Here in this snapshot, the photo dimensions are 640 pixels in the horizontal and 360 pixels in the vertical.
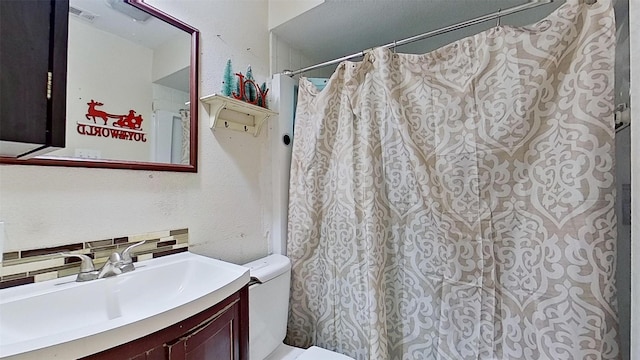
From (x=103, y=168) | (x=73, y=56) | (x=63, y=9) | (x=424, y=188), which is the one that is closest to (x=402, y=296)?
(x=424, y=188)

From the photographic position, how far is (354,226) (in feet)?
4.34

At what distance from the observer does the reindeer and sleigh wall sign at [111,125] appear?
88 centimetres

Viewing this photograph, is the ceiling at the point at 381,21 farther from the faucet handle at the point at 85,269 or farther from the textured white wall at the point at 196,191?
the faucet handle at the point at 85,269

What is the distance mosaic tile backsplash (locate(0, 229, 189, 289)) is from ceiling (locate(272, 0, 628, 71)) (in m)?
1.29

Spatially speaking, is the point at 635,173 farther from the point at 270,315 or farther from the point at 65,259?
the point at 65,259

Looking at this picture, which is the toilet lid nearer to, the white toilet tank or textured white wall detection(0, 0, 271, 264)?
the white toilet tank

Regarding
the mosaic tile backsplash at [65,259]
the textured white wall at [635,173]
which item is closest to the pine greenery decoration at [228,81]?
the mosaic tile backsplash at [65,259]

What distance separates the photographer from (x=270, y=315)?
3.96 ft

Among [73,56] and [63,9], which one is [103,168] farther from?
[63,9]

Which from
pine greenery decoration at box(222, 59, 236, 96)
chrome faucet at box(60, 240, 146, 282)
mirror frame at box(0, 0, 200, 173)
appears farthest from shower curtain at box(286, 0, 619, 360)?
chrome faucet at box(60, 240, 146, 282)

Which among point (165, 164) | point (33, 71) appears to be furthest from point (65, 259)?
point (33, 71)

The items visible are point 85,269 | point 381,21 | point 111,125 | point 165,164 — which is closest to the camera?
point 85,269

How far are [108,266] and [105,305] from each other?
116mm

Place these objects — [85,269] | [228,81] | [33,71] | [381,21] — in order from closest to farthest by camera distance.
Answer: [33,71] < [85,269] < [228,81] < [381,21]
